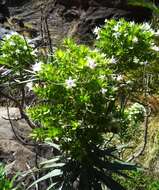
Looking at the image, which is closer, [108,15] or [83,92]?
[83,92]

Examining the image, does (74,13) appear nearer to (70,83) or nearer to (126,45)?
(126,45)

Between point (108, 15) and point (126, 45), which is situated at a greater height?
point (108, 15)

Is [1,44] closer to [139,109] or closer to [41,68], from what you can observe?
[41,68]

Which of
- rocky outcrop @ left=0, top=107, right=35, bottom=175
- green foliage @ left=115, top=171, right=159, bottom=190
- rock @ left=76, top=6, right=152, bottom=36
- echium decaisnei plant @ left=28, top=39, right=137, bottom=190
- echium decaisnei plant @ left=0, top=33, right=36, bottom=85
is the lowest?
green foliage @ left=115, top=171, right=159, bottom=190

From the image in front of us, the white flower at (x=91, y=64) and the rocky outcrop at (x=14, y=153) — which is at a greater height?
the white flower at (x=91, y=64)

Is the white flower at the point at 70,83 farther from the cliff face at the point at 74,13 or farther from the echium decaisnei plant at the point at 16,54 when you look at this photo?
Answer: the cliff face at the point at 74,13

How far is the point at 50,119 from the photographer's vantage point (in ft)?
11.6

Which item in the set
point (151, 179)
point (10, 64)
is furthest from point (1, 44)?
point (151, 179)

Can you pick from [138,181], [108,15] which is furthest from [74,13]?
[138,181]

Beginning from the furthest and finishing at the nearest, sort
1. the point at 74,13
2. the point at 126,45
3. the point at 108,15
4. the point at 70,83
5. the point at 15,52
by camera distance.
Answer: the point at 74,13 → the point at 108,15 → the point at 15,52 → the point at 126,45 → the point at 70,83

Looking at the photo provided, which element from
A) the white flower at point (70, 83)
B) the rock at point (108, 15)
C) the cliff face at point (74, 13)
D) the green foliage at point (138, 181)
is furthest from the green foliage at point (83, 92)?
the rock at point (108, 15)

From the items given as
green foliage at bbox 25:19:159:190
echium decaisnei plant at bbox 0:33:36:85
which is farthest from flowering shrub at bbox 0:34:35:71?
green foliage at bbox 25:19:159:190

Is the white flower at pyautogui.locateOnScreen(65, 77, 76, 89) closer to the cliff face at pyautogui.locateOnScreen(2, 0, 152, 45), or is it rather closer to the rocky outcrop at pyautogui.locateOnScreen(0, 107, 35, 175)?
the rocky outcrop at pyautogui.locateOnScreen(0, 107, 35, 175)

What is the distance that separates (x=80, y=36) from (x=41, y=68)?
6.57m
